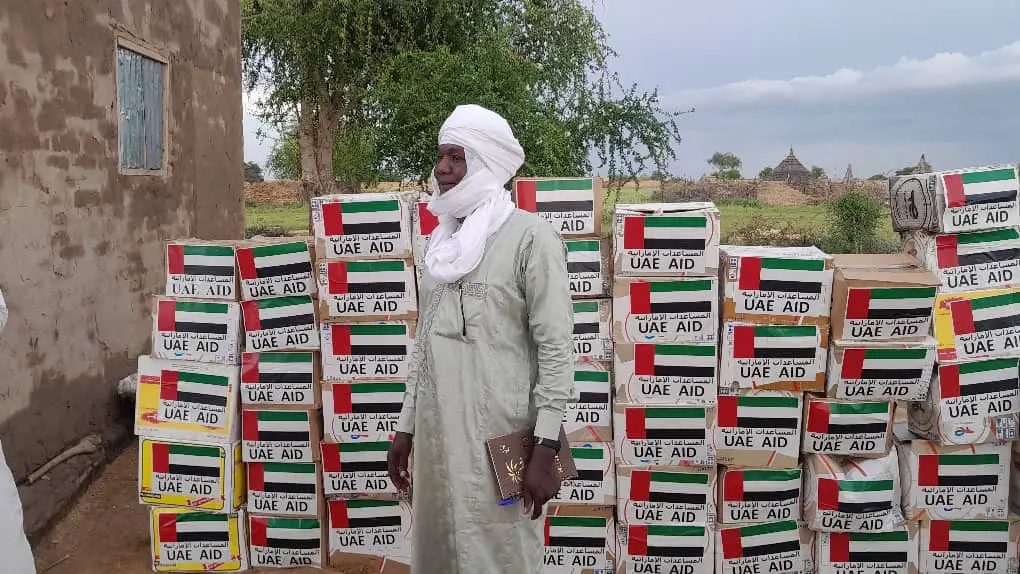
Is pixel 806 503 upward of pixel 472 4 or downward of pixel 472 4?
downward

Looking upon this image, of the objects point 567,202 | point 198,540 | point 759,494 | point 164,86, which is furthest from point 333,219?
point 164,86

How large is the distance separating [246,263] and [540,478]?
2.33 meters

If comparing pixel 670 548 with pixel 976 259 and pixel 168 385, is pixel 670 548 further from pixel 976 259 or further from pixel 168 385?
pixel 168 385

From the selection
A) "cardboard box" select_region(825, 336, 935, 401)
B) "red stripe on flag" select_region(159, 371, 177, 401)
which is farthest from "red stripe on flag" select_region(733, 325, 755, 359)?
"red stripe on flag" select_region(159, 371, 177, 401)

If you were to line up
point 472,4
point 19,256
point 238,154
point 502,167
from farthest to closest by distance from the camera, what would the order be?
point 472,4, point 238,154, point 19,256, point 502,167

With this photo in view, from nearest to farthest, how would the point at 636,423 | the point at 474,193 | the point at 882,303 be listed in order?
the point at 474,193 → the point at 882,303 → the point at 636,423

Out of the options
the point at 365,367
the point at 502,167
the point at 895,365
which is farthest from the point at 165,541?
the point at 895,365

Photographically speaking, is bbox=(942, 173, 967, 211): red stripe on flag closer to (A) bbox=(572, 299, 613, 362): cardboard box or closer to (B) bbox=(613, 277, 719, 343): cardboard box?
(B) bbox=(613, 277, 719, 343): cardboard box

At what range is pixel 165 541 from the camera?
4426mm

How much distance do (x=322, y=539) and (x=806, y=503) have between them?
2410mm

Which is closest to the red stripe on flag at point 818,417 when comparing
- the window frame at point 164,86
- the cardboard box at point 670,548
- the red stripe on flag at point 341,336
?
the cardboard box at point 670,548

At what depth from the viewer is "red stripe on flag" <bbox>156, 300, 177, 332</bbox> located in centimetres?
425

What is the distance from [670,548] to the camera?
4.13 meters

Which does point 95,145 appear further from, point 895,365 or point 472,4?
point 472,4
